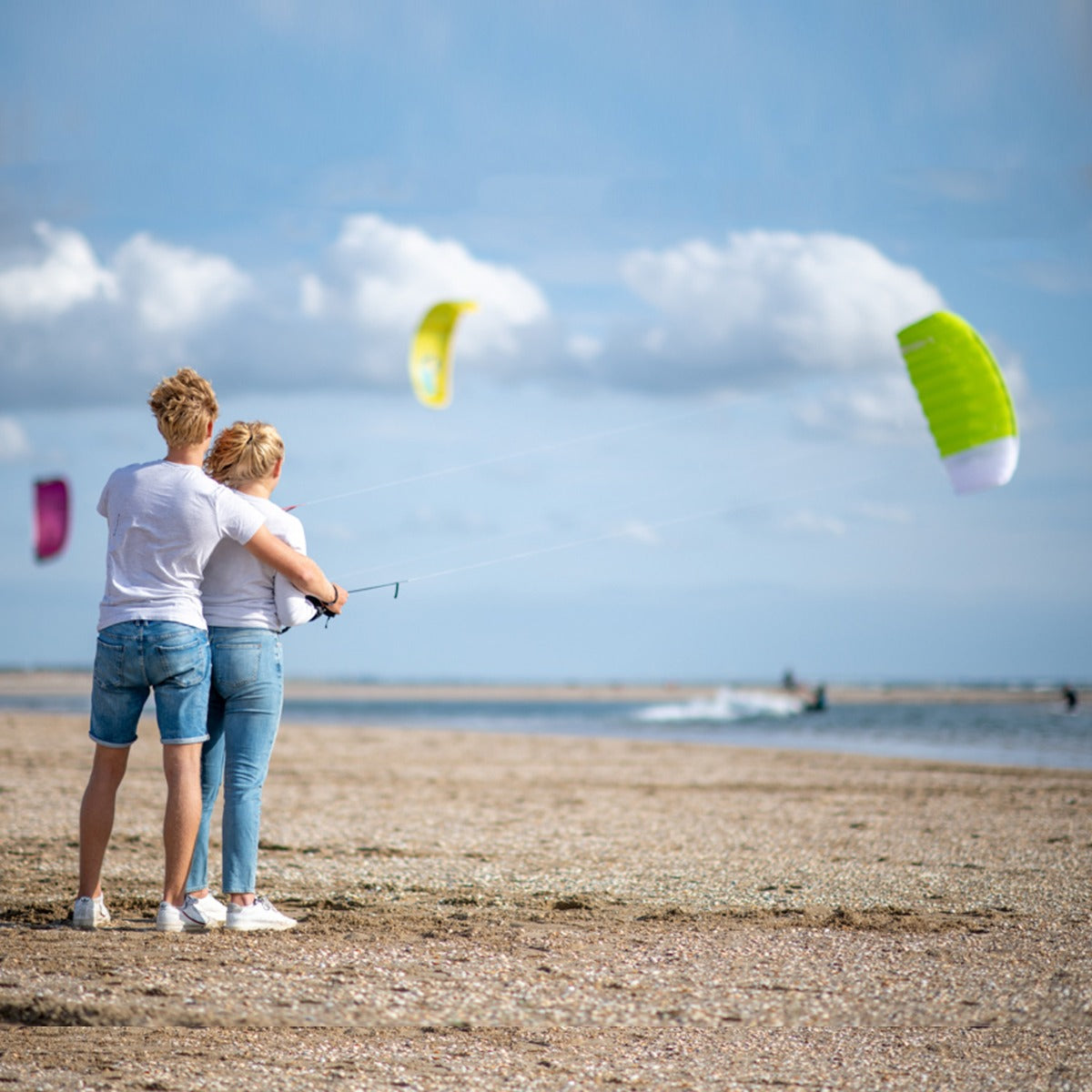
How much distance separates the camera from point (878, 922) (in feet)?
15.2

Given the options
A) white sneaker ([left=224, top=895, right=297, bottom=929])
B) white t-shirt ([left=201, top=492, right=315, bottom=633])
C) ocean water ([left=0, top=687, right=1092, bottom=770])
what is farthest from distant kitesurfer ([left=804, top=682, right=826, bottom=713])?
white t-shirt ([left=201, top=492, right=315, bottom=633])

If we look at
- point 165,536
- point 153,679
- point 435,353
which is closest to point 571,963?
point 153,679

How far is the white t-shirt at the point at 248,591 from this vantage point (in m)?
4.09

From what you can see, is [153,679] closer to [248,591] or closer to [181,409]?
[248,591]

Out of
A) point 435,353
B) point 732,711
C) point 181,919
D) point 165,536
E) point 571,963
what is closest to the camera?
point 571,963

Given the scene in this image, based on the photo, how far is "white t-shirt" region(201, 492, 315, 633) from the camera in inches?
161

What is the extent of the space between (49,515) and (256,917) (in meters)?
25.3

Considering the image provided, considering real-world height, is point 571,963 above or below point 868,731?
Result: above

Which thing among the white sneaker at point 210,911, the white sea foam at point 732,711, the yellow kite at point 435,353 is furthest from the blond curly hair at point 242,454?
the white sea foam at point 732,711

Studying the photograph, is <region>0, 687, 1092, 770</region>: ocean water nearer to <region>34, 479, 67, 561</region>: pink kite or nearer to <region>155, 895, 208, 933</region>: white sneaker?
<region>34, 479, 67, 561</region>: pink kite

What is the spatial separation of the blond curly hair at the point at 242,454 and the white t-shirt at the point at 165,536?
0.74ft

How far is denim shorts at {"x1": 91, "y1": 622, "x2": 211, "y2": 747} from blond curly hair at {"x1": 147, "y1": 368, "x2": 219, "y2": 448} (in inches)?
26.4

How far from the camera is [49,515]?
1062 inches

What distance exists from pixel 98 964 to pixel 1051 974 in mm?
3086
